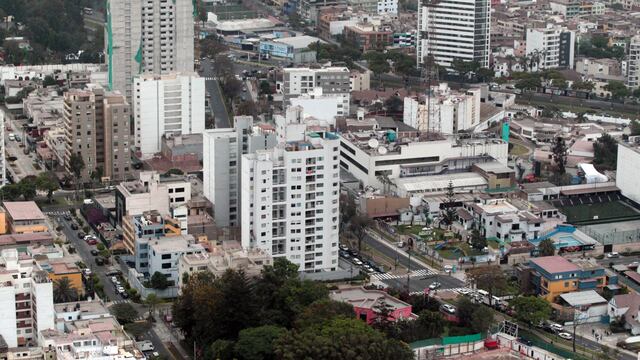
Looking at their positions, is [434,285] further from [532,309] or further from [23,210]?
[23,210]

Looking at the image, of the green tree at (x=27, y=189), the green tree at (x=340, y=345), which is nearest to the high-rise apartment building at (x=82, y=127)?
the green tree at (x=27, y=189)

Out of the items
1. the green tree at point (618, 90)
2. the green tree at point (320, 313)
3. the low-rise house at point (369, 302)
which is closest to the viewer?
the green tree at point (320, 313)

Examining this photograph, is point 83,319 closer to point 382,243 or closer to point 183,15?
point 382,243

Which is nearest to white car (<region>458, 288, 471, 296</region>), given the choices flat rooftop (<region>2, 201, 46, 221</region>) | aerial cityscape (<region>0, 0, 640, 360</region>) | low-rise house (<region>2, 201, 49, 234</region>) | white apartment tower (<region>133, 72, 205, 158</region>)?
aerial cityscape (<region>0, 0, 640, 360</region>)

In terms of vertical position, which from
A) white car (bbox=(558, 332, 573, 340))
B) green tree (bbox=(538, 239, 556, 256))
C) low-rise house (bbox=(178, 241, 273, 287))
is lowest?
white car (bbox=(558, 332, 573, 340))

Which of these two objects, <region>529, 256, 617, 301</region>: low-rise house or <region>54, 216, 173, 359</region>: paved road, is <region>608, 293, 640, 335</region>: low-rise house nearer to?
<region>529, 256, 617, 301</region>: low-rise house

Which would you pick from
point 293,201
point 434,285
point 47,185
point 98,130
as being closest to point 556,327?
point 434,285

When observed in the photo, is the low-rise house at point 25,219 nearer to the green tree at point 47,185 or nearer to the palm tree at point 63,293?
the green tree at point 47,185

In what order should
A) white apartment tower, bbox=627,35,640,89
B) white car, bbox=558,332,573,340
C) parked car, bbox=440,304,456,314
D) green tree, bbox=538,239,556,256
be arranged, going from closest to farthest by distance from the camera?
white car, bbox=558,332,573,340, parked car, bbox=440,304,456,314, green tree, bbox=538,239,556,256, white apartment tower, bbox=627,35,640,89
